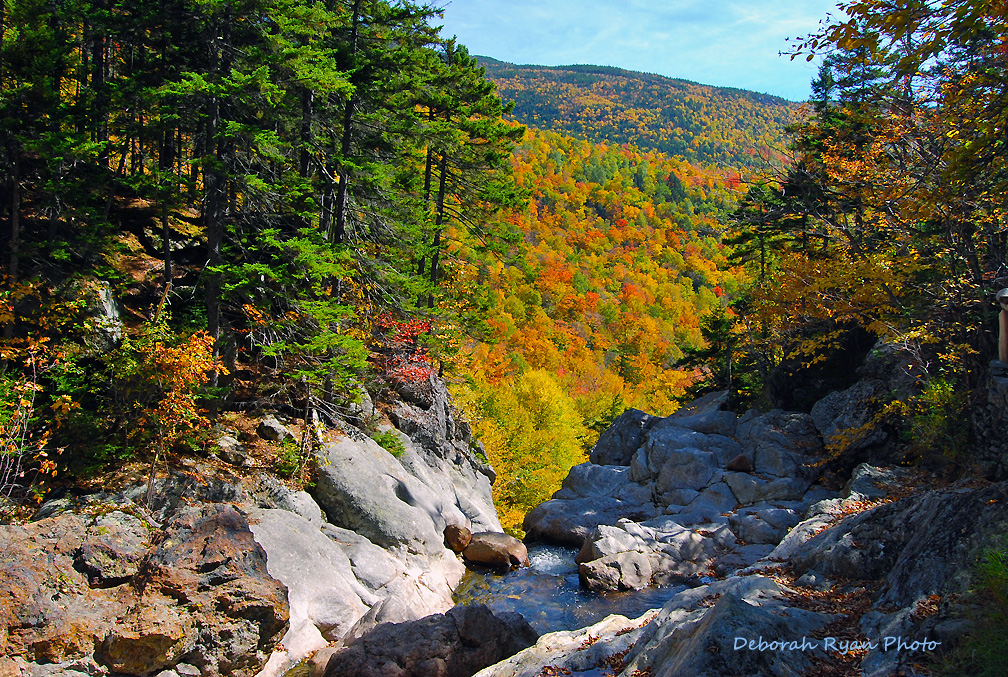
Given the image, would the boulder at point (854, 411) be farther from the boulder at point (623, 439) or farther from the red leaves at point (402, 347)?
the red leaves at point (402, 347)

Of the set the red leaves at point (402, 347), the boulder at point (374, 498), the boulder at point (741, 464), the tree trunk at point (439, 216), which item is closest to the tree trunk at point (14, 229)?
the boulder at point (374, 498)

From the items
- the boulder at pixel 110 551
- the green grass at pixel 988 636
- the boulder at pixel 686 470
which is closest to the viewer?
the green grass at pixel 988 636

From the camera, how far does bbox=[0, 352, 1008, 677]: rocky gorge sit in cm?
674

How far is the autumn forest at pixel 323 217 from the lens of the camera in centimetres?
1038

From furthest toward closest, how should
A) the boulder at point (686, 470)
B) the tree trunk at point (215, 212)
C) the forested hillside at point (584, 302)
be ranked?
the forested hillside at point (584, 302) → the boulder at point (686, 470) → the tree trunk at point (215, 212)

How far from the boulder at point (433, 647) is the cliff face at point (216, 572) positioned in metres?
0.91

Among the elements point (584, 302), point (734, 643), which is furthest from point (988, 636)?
point (584, 302)

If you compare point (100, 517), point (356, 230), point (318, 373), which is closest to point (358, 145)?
point (356, 230)

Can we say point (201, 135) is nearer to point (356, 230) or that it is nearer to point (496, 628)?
point (356, 230)

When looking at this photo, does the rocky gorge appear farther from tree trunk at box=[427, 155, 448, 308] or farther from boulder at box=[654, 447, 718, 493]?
tree trunk at box=[427, 155, 448, 308]

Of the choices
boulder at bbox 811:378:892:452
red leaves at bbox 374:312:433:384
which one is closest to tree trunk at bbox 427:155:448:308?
red leaves at bbox 374:312:433:384

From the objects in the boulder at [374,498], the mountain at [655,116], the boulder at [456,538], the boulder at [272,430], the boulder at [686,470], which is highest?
the mountain at [655,116]

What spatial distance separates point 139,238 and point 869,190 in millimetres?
18176

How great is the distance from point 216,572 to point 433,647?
152 inches
